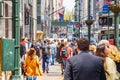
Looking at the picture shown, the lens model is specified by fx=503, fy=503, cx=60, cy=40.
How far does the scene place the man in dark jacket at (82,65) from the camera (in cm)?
734

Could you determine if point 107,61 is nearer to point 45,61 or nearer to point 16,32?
point 16,32

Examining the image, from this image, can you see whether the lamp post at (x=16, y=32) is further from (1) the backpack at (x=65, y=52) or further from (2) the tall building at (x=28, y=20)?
(2) the tall building at (x=28, y=20)

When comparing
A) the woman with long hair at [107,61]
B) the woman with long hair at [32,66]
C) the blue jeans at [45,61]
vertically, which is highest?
the woman with long hair at [107,61]

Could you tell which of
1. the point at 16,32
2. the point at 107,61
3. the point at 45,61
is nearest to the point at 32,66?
the point at 16,32

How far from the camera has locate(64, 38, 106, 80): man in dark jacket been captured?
7344 mm

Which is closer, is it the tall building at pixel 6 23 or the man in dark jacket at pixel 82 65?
the man in dark jacket at pixel 82 65

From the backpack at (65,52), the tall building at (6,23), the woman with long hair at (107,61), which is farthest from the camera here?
the tall building at (6,23)

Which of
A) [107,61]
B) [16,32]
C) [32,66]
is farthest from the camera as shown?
[32,66]

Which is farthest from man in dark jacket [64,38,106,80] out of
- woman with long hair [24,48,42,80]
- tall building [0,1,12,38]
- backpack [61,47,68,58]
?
tall building [0,1,12,38]

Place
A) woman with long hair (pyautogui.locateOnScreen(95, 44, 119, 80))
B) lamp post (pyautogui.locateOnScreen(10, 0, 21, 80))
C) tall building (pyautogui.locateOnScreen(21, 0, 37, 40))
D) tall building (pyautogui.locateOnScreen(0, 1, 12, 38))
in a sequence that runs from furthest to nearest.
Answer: tall building (pyautogui.locateOnScreen(21, 0, 37, 40)) < tall building (pyautogui.locateOnScreen(0, 1, 12, 38)) < lamp post (pyautogui.locateOnScreen(10, 0, 21, 80)) < woman with long hair (pyautogui.locateOnScreen(95, 44, 119, 80))

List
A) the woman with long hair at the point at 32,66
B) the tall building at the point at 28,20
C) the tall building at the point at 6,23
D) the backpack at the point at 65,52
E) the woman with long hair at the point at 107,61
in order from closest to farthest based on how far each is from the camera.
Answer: the woman with long hair at the point at 107,61, the woman with long hair at the point at 32,66, the backpack at the point at 65,52, the tall building at the point at 6,23, the tall building at the point at 28,20

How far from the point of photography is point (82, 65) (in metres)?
7.34

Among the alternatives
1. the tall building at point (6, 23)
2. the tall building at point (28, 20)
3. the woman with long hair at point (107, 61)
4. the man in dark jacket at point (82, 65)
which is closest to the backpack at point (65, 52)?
the tall building at point (6, 23)

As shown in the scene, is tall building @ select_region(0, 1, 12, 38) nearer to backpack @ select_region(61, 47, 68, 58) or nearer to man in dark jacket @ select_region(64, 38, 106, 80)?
backpack @ select_region(61, 47, 68, 58)
